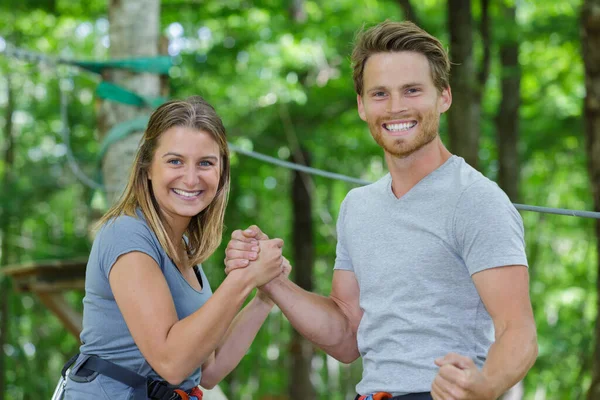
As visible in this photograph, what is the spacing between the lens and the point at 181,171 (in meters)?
2.45

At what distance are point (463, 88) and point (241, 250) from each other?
4470 millimetres

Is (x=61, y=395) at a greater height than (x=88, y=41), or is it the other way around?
(x=88, y=41)

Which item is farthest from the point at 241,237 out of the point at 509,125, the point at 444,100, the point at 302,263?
the point at 302,263

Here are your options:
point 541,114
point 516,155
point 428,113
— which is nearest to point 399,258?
point 428,113

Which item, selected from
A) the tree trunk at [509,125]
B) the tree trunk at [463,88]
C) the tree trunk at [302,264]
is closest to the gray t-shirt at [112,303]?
the tree trunk at [463,88]

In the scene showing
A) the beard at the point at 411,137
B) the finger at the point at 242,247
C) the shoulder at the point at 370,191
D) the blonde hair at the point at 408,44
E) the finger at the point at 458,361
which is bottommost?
the finger at the point at 458,361

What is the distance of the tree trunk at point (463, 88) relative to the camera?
254 inches

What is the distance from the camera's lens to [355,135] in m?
10.6

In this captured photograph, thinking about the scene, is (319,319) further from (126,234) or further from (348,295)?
(126,234)

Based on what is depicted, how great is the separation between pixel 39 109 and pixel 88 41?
2875 mm

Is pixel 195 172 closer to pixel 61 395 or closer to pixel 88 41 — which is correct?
pixel 61 395

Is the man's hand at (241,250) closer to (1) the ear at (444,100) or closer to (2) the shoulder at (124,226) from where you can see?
(2) the shoulder at (124,226)

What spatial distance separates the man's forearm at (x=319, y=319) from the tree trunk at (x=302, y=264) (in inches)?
335

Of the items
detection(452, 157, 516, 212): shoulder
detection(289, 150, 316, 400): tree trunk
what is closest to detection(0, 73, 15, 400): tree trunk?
detection(289, 150, 316, 400): tree trunk
